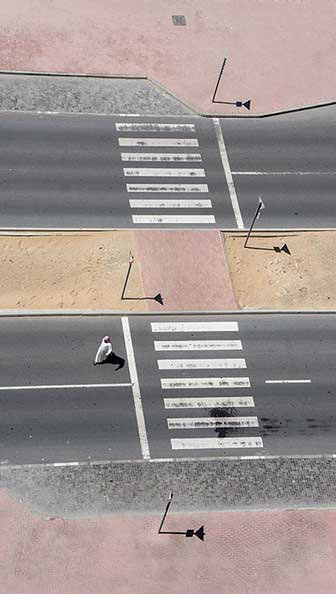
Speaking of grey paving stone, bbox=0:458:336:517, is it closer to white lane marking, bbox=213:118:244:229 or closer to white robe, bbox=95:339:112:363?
white robe, bbox=95:339:112:363

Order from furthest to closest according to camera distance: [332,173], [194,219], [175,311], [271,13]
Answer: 1. [271,13]
2. [332,173]
3. [194,219]
4. [175,311]

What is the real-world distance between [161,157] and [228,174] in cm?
430

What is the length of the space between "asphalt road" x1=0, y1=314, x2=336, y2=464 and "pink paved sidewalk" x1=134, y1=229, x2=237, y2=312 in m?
1.09

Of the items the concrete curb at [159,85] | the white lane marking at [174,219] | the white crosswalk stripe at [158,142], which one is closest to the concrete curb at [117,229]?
the white lane marking at [174,219]

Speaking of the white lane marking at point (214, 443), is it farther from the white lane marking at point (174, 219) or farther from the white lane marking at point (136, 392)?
the white lane marking at point (174, 219)

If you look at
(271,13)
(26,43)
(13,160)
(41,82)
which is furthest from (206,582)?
(271,13)

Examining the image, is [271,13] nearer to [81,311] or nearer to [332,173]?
[332,173]

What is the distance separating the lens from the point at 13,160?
51969 mm

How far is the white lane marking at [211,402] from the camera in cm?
4400

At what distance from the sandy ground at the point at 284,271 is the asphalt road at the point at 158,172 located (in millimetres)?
1167

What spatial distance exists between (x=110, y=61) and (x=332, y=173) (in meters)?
16.6

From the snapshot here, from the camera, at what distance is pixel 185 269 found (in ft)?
161

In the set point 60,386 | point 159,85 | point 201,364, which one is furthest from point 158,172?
point 60,386

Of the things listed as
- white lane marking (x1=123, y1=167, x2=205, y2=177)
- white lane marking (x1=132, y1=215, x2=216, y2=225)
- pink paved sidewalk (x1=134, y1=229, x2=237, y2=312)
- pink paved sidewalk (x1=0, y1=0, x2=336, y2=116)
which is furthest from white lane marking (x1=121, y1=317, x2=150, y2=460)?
pink paved sidewalk (x1=0, y1=0, x2=336, y2=116)
